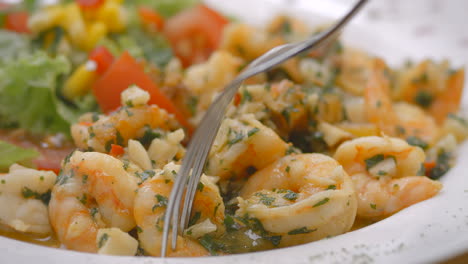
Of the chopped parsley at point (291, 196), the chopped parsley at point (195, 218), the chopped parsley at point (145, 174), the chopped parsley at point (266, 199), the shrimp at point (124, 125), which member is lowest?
the chopped parsley at point (195, 218)

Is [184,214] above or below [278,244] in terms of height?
above

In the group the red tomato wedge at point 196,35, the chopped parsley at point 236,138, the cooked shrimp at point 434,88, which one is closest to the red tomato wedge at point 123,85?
the chopped parsley at point 236,138

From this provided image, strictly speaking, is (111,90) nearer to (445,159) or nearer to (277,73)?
(277,73)

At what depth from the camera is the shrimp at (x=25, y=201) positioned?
1.90m

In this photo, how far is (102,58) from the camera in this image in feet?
9.64

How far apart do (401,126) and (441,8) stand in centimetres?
201

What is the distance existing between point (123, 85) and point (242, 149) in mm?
951

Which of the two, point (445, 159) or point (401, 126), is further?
point (401, 126)

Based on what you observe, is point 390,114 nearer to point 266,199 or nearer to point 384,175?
point 384,175

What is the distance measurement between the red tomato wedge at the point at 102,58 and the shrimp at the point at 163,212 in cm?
126

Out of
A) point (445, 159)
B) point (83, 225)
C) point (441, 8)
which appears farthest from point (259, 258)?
point (441, 8)

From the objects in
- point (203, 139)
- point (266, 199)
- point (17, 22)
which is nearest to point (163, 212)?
point (203, 139)

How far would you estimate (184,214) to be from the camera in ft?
5.89

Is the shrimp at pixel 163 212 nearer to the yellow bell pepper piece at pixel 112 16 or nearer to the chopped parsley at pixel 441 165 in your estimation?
the chopped parsley at pixel 441 165
